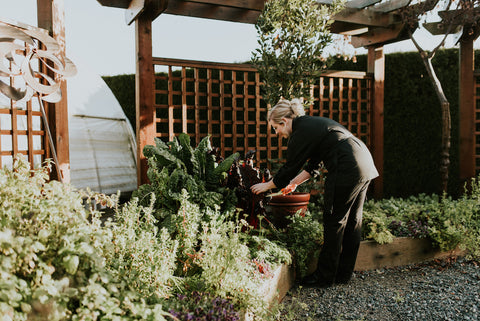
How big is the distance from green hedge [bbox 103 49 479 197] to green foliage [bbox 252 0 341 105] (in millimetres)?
2932

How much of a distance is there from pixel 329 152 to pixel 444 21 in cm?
361

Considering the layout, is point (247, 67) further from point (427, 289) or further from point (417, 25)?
point (427, 289)

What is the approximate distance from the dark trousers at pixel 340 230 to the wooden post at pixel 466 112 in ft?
12.1

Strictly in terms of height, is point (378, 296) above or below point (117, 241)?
below

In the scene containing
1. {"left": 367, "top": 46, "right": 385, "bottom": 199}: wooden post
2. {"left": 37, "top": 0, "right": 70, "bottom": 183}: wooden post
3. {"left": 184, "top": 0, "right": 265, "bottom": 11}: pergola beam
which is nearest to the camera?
{"left": 37, "top": 0, "right": 70, "bottom": 183}: wooden post

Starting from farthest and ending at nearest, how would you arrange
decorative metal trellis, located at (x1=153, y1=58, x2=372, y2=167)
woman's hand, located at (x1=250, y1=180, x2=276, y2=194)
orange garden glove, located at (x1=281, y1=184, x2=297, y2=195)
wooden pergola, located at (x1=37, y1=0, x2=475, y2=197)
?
1. decorative metal trellis, located at (x1=153, y1=58, x2=372, y2=167)
2. wooden pergola, located at (x1=37, y1=0, x2=475, y2=197)
3. orange garden glove, located at (x1=281, y1=184, x2=297, y2=195)
4. woman's hand, located at (x1=250, y1=180, x2=276, y2=194)

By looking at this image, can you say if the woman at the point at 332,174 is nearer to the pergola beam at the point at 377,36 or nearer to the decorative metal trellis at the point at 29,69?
the decorative metal trellis at the point at 29,69

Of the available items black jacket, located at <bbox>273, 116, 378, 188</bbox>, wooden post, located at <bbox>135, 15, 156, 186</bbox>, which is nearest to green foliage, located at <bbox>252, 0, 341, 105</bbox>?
wooden post, located at <bbox>135, 15, 156, 186</bbox>

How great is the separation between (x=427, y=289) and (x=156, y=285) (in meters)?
2.27

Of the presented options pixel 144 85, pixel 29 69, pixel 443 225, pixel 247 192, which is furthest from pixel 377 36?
pixel 29 69

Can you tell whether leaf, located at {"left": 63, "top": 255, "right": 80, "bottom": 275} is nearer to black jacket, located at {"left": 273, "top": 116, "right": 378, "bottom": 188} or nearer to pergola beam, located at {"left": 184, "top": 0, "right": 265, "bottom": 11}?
black jacket, located at {"left": 273, "top": 116, "right": 378, "bottom": 188}

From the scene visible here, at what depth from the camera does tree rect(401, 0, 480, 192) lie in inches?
198

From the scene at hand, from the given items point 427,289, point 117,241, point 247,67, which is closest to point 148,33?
point 247,67

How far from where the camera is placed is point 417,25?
529 cm
